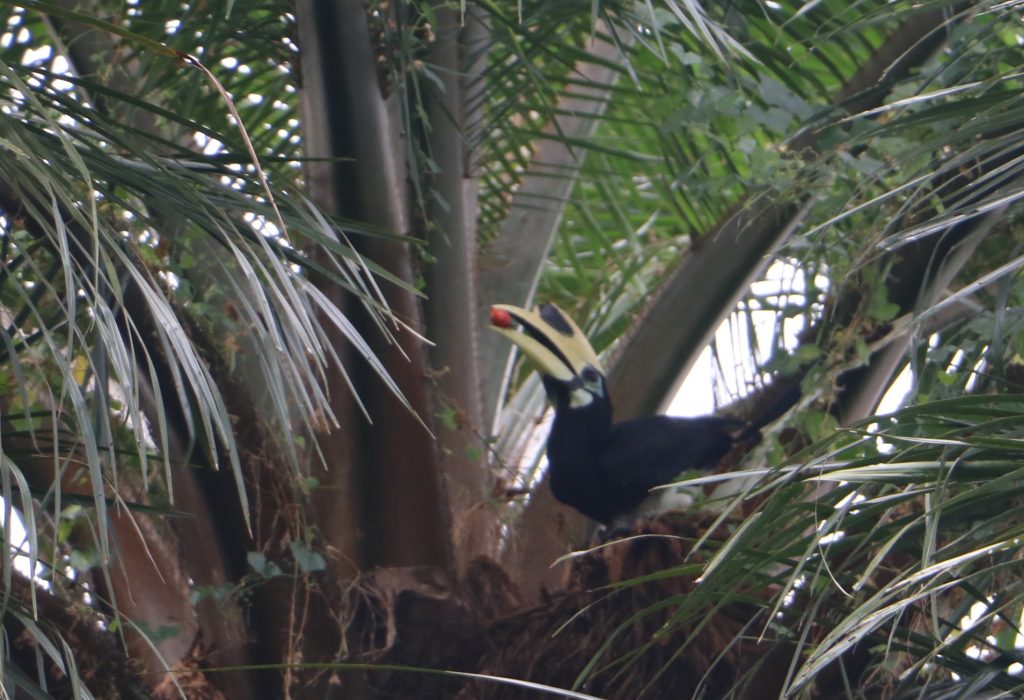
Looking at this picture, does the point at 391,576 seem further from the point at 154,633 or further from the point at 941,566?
Result: the point at 941,566

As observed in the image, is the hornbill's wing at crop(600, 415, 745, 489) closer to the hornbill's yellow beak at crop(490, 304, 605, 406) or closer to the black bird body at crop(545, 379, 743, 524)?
the black bird body at crop(545, 379, 743, 524)

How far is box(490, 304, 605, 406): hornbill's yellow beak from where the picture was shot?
2.41 meters

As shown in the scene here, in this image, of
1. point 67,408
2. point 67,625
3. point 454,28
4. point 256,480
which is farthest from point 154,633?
point 454,28

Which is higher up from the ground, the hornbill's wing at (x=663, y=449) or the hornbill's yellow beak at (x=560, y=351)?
the hornbill's yellow beak at (x=560, y=351)

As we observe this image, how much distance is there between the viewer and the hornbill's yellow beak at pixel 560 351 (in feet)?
7.91

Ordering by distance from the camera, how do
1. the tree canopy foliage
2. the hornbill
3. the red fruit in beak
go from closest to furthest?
the tree canopy foliage < the red fruit in beak < the hornbill

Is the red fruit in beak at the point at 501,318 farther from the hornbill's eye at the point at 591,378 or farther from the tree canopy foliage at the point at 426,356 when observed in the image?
the hornbill's eye at the point at 591,378

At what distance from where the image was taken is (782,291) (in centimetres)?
251

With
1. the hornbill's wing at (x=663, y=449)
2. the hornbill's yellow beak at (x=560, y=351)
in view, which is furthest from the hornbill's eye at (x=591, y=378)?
the hornbill's wing at (x=663, y=449)

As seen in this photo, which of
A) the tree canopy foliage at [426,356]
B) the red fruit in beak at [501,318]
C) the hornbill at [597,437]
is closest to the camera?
the tree canopy foliage at [426,356]

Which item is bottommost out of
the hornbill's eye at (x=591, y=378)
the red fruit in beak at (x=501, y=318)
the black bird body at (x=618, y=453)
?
the black bird body at (x=618, y=453)

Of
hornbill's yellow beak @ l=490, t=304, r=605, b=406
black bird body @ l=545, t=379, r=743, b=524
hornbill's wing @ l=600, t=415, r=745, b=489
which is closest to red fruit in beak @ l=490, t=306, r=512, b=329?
hornbill's yellow beak @ l=490, t=304, r=605, b=406

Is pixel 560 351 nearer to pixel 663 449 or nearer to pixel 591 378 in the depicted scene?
pixel 591 378

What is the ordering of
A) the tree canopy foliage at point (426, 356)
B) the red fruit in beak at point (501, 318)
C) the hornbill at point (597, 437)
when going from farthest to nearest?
the hornbill at point (597, 437)
the red fruit in beak at point (501, 318)
the tree canopy foliage at point (426, 356)
